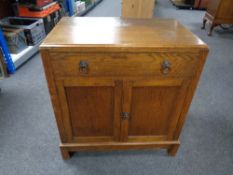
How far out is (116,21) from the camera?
1036 mm

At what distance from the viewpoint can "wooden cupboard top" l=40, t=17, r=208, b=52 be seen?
72cm

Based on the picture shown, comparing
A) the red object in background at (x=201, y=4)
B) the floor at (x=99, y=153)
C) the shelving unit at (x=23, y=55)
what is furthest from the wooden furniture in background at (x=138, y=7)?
the red object in background at (x=201, y=4)

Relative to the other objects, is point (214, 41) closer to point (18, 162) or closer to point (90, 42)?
point (90, 42)

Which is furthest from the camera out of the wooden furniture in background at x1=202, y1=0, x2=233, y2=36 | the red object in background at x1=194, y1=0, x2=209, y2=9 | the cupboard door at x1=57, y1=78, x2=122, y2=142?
the red object in background at x1=194, y1=0, x2=209, y2=9

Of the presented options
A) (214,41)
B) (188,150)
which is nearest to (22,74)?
(188,150)

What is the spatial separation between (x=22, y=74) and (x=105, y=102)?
146cm

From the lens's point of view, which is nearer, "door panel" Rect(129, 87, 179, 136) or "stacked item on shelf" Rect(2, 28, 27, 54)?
"door panel" Rect(129, 87, 179, 136)

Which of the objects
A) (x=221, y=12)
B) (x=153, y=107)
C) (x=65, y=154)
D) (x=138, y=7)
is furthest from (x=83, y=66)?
(x=221, y=12)

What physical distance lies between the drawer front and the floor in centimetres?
65

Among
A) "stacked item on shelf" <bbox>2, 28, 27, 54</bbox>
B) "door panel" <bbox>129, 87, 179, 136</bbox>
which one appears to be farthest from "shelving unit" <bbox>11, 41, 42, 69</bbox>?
"door panel" <bbox>129, 87, 179, 136</bbox>

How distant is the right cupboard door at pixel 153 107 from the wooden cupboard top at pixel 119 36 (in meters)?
0.18

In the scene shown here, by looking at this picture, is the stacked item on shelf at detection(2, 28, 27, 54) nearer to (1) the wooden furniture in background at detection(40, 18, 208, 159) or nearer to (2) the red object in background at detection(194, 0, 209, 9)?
(1) the wooden furniture in background at detection(40, 18, 208, 159)

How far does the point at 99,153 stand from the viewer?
1.21 m

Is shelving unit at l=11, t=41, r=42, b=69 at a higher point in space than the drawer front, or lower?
lower
